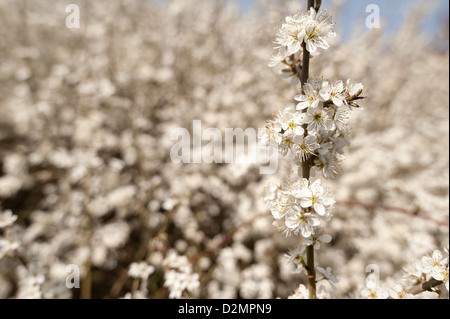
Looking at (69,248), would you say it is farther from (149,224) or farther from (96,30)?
(96,30)

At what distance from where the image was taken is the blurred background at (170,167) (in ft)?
9.57

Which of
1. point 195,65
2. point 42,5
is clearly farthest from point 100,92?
point 42,5

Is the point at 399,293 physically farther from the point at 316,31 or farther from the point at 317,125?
the point at 316,31

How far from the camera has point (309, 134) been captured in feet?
3.66

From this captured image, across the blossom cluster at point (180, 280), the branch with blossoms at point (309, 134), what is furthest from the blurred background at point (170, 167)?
the branch with blossoms at point (309, 134)

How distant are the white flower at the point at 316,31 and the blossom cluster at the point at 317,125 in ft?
0.48

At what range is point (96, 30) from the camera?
486 cm

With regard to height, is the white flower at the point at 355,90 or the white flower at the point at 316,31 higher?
the white flower at the point at 316,31

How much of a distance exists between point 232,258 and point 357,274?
138 cm

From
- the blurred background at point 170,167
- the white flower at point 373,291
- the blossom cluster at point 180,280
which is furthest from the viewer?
the blurred background at point 170,167

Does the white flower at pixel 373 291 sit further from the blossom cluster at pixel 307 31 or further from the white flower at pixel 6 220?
the white flower at pixel 6 220

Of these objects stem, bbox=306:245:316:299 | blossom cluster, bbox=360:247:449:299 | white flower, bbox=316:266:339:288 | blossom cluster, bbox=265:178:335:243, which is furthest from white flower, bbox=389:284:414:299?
blossom cluster, bbox=265:178:335:243
